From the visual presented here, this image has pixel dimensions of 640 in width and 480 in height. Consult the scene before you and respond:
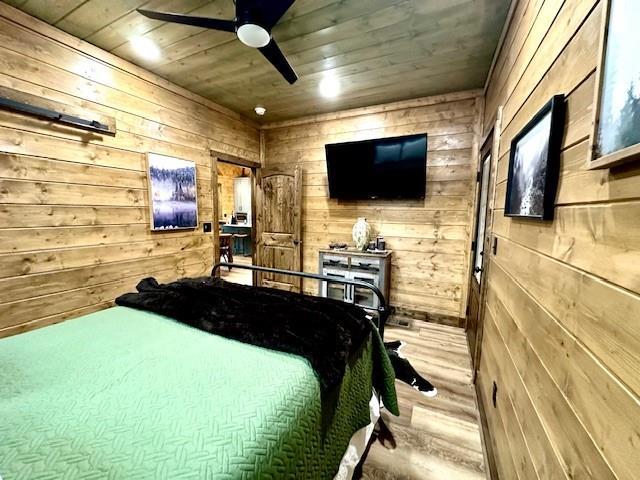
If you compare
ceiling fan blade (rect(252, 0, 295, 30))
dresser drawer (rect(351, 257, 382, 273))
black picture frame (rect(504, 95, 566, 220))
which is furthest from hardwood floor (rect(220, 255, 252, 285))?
black picture frame (rect(504, 95, 566, 220))

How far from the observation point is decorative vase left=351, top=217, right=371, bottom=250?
3520 mm

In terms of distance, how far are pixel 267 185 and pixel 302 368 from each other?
3580 mm

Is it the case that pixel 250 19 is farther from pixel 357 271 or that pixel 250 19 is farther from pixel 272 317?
pixel 357 271

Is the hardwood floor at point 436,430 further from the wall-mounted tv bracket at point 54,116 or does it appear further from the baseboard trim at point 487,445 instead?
the wall-mounted tv bracket at point 54,116

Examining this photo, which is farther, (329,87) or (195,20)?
(329,87)

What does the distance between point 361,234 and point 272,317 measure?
7.42 ft

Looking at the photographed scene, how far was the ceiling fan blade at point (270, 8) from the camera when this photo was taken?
1494mm

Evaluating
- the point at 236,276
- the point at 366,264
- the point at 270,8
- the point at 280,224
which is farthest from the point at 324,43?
the point at 236,276

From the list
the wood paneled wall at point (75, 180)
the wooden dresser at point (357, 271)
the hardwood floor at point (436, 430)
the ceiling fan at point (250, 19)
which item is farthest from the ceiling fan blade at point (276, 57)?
the hardwood floor at point (436, 430)

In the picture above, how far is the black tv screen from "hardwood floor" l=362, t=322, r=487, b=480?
6.39 ft

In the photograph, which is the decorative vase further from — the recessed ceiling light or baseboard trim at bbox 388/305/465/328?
the recessed ceiling light

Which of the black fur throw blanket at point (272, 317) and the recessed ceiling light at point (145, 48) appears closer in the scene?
the black fur throw blanket at point (272, 317)

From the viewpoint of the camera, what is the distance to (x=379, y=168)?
345 cm

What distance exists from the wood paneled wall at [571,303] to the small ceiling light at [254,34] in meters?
1.44
